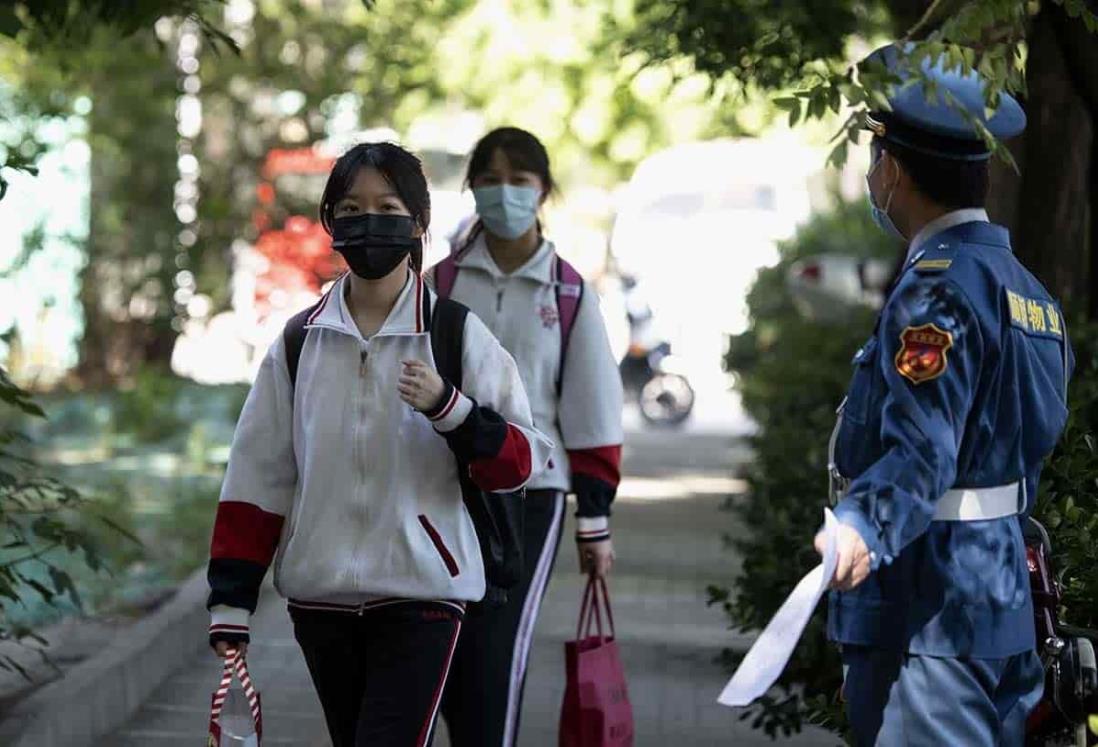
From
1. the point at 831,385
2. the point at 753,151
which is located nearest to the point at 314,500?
the point at 831,385

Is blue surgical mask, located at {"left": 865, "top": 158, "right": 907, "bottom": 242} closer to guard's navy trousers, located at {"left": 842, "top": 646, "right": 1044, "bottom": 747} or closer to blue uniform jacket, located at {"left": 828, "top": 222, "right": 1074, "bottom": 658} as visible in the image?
blue uniform jacket, located at {"left": 828, "top": 222, "right": 1074, "bottom": 658}

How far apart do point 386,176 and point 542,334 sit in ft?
4.47

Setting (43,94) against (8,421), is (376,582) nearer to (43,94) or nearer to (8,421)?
(8,421)

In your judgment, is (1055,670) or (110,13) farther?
(110,13)

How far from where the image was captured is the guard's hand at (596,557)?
6.27 meters

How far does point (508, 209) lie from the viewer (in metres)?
6.26

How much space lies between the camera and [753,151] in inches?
1109

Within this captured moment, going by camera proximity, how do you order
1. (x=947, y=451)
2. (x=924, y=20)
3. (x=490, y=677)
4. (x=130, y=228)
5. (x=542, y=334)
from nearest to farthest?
(x=947, y=451)
(x=924, y=20)
(x=490, y=677)
(x=542, y=334)
(x=130, y=228)

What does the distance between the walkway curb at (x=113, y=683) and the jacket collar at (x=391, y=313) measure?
2.43m

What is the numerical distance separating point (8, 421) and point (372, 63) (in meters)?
6.21

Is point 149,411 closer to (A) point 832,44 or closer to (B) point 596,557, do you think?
(A) point 832,44

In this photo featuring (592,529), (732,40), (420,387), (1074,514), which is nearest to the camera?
(420,387)

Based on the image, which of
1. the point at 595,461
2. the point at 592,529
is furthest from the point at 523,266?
the point at 592,529

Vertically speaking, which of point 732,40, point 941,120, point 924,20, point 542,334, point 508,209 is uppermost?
point 732,40
